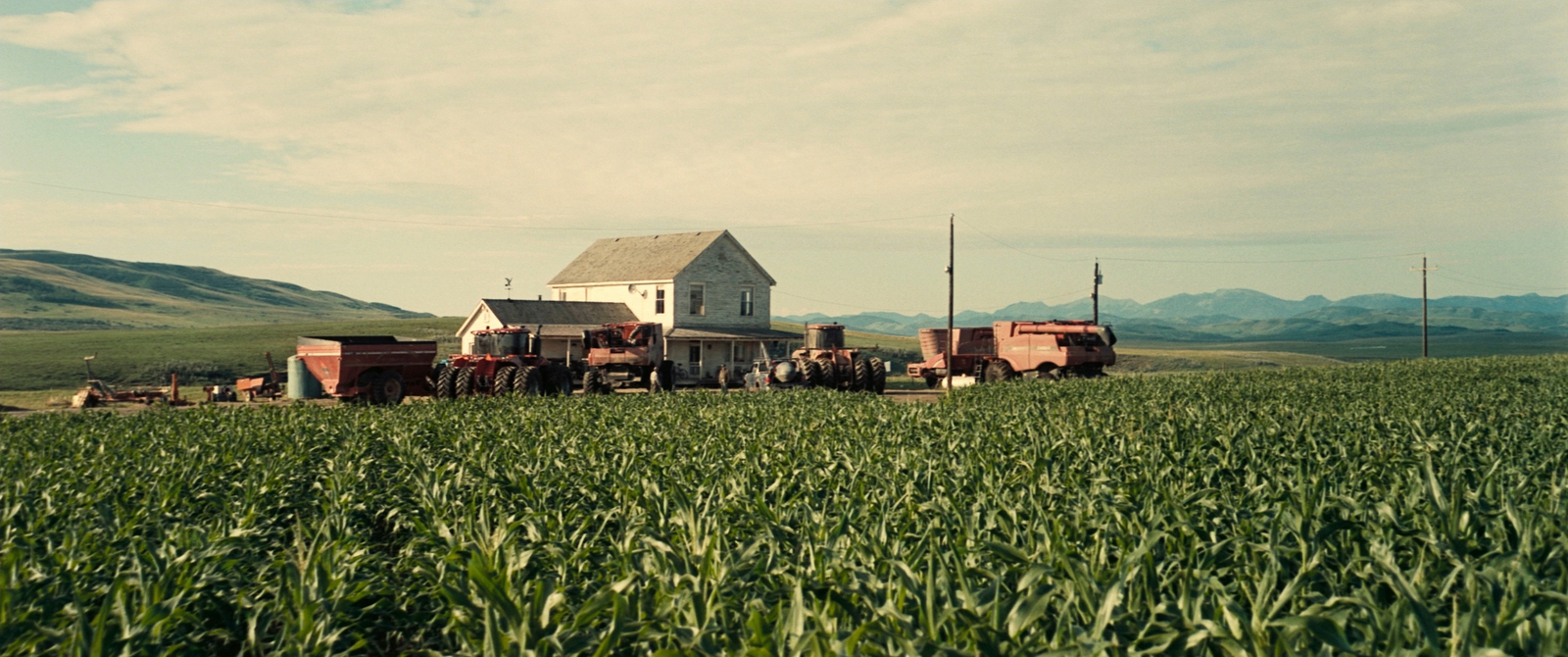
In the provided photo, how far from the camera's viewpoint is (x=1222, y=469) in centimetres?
875

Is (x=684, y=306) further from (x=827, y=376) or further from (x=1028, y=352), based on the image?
(x=1028, y=352)

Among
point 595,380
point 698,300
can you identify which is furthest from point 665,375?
point 698,300

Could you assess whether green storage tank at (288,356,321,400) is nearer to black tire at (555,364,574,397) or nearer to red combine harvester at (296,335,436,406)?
red combine harvester at (296,335,436,406)

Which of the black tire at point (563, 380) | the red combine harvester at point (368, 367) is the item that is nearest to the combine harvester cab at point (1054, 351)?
the black tire at point (563, 380)

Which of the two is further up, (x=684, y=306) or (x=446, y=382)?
(x=684, y=306)

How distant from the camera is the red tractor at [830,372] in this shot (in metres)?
35.3

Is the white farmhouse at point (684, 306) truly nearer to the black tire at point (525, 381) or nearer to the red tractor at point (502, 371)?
the red tractor at point (502, 371)

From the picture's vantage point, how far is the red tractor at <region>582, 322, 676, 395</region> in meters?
35.9

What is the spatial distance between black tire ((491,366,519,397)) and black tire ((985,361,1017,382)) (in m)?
19.0

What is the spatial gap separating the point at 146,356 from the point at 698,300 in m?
44.0

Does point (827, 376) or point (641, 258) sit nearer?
point (827, 376)

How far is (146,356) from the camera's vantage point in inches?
2724

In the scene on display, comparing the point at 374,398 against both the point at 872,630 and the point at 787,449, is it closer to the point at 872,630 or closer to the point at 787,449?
the point at 787,449

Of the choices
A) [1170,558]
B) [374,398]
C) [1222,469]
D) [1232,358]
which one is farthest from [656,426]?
[1232,358]
